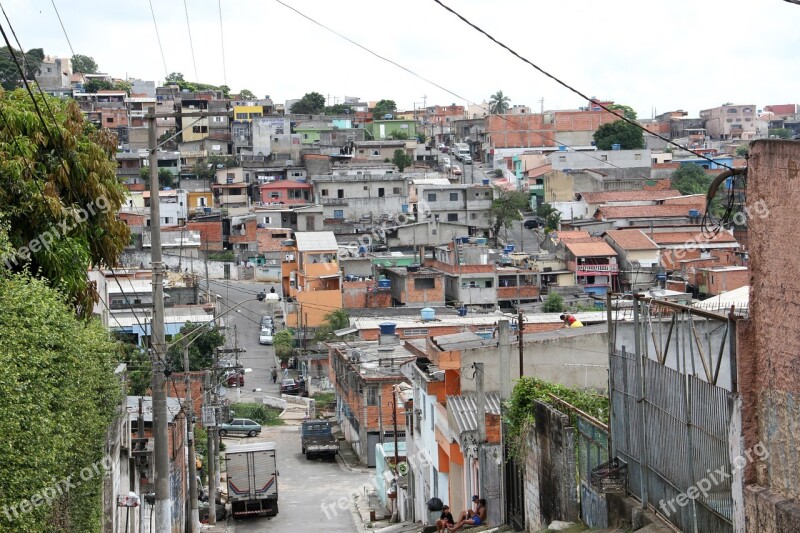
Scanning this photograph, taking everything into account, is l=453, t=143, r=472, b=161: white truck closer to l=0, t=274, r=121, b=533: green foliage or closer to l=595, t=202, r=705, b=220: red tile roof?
l=595, t=202, r=705, b=220: red tile roof

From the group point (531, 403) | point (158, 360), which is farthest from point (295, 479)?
point (158, 360)

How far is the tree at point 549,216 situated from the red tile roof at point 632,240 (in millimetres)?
10098

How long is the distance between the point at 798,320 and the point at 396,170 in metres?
77.5

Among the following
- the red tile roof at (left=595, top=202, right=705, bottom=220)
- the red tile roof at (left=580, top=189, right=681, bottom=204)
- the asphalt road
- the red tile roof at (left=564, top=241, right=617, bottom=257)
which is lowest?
the asphalt road

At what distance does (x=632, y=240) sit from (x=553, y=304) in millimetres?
9628

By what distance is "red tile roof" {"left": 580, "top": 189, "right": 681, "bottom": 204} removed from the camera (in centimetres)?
7488

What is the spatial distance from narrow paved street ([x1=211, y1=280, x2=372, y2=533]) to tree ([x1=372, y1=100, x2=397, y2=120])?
182 feet

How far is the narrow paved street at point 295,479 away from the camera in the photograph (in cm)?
3186

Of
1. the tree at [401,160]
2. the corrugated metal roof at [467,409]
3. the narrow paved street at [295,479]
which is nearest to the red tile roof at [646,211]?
the narrow paved street at [295,479]

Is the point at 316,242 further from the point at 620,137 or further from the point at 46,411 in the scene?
the point at 46,411

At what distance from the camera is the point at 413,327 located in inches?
1877

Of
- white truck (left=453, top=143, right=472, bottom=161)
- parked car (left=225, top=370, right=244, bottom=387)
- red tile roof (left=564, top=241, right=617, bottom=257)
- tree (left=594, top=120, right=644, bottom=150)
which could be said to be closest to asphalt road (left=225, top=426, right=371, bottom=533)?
parked car (left=225, top=370, right=244, bottom=387)

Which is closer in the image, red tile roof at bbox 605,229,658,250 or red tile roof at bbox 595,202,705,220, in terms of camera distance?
red tile roof at bbox 605,229,658,250

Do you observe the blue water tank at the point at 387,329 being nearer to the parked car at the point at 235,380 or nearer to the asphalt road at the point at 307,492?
the asphalt road at the point at 307,492
